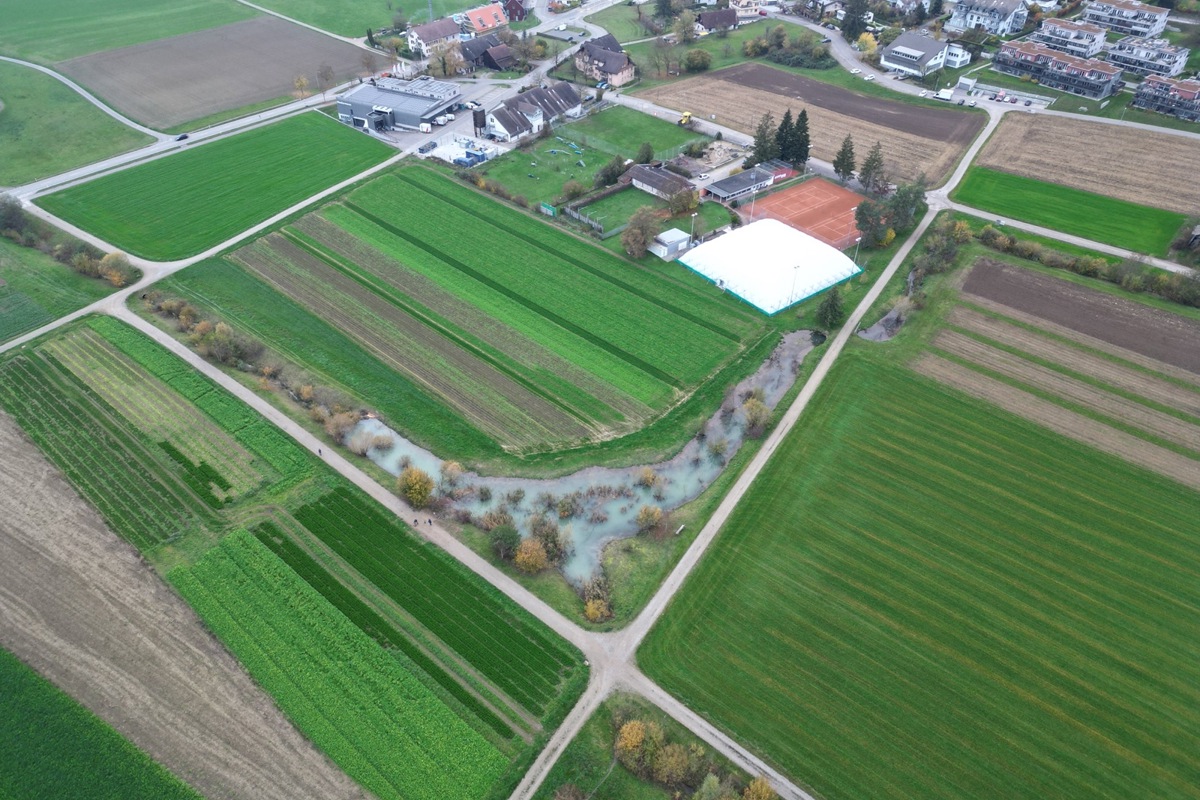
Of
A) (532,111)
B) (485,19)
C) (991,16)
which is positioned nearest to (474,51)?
(485,19)

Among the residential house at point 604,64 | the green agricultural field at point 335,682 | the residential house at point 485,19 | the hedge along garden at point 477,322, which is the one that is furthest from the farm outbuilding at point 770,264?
the residential house at point 485,19

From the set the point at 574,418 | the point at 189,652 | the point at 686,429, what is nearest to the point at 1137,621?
the point at 686,429

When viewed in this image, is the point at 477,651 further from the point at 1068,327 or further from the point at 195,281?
the point at 1068,327

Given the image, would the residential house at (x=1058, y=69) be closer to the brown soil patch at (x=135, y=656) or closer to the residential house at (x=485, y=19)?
the residential house at (x=485, y=19)

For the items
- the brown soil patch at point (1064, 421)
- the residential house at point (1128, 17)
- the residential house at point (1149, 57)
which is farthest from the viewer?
the residential house at point (1128, 17)

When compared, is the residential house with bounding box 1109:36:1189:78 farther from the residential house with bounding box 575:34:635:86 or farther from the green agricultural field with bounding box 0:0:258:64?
the green agricultural field with bounding box 0:0:258:64

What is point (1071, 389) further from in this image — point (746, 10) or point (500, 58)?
point (746, 10)

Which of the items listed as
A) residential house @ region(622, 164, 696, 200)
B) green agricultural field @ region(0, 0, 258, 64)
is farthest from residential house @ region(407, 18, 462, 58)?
residential house @ region(622, 164, 696, 200)
